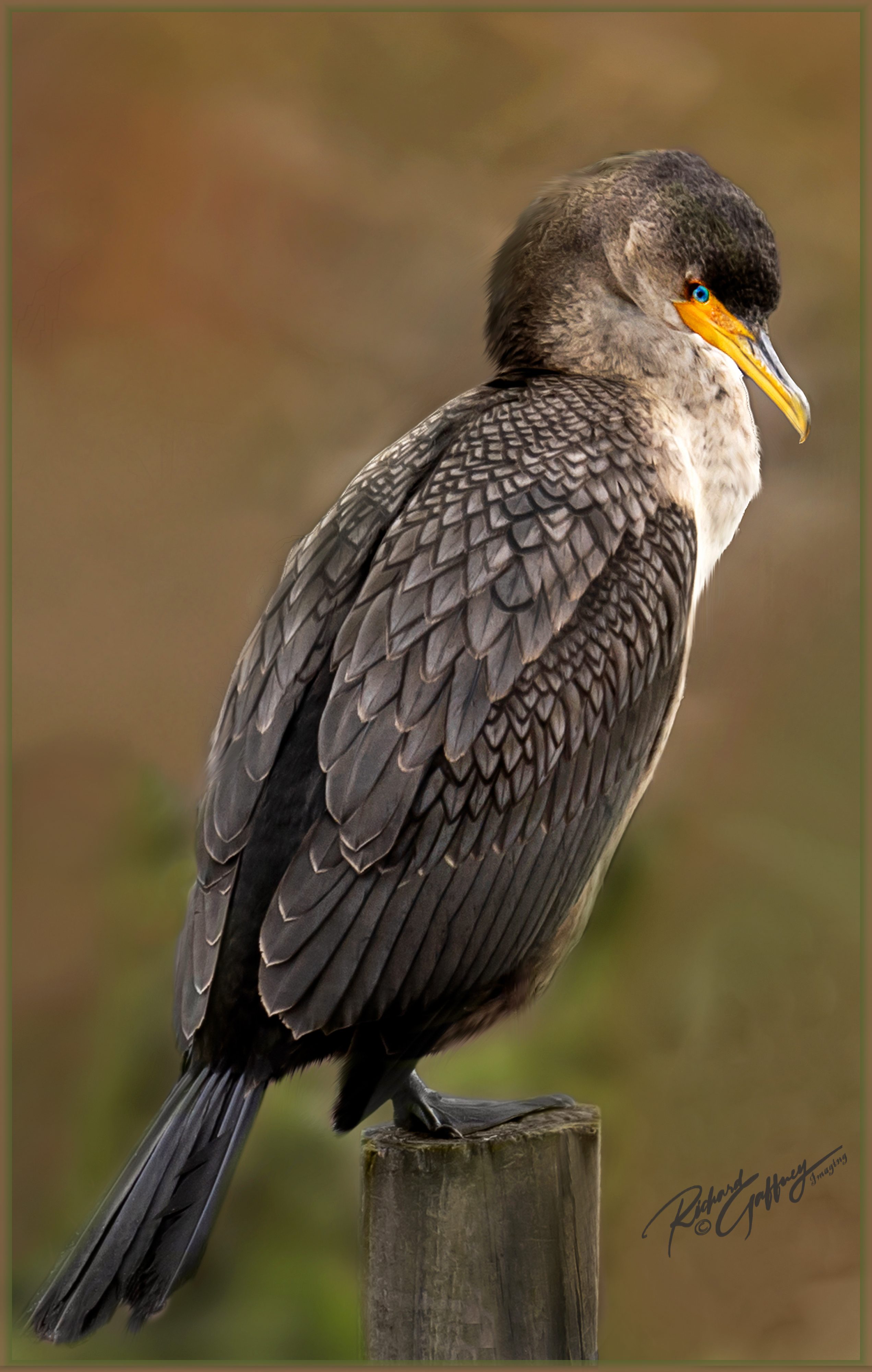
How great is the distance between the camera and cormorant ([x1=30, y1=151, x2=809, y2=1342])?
1826 millimetres

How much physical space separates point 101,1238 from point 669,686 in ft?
4.28

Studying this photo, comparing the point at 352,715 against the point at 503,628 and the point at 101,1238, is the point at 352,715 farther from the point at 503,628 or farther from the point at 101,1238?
the point at 101,1238

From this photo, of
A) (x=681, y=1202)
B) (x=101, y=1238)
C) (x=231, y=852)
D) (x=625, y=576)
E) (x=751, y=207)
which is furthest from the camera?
(x=681, y=1202)

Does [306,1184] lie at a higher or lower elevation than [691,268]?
lower

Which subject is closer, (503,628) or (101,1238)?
(101,1238)

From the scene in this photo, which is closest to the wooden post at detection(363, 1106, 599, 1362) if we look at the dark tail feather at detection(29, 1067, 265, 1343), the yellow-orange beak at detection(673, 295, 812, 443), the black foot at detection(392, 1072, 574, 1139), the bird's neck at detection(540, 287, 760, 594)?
the black foot at detection(392, 1072, 574, 1139)

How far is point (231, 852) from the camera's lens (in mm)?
1919

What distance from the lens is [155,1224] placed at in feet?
5.80

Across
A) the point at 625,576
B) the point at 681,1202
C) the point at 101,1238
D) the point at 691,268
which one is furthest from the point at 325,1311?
the point at 691,268

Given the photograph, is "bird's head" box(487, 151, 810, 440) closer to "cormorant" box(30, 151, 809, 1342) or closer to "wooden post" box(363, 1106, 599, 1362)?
"cormorant" box(30, 151, 809, 1342)

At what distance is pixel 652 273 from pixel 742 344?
0.72 ft

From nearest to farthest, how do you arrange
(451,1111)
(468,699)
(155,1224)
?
(155,1224) → (468,699) → (451,1111)

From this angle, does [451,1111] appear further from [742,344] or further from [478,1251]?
[742,344]

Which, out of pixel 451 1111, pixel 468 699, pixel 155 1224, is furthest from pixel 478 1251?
pixel 468 699
